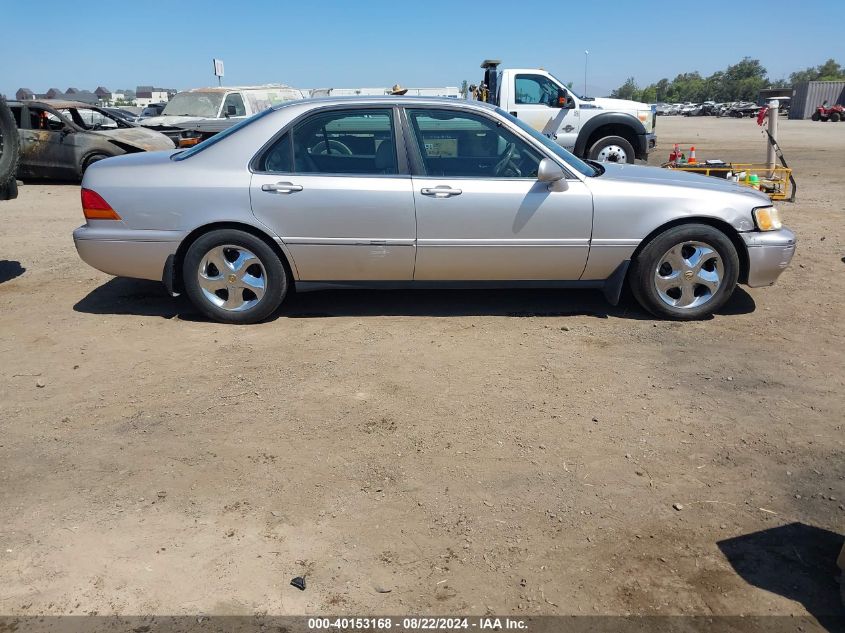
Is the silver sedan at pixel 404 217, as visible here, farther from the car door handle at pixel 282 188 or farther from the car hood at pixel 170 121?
the car hood at pixel 170 121

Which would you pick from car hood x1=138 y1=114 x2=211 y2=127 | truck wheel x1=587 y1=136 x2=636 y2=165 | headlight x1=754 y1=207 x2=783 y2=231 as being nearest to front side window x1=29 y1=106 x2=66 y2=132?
car hood x1=138 y1=114 x2=211 y2=127

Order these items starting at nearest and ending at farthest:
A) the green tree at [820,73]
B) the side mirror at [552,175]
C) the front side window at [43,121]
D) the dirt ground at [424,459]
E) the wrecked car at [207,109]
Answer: the dirt ground at [424,459]
the side mirror at [552,175]
the front side window at [43,121]
the wrecked car at [207,109]
the green tree at [820,73]

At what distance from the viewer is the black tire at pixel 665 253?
508cm

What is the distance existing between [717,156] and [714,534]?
19.3 m

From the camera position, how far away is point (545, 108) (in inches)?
530

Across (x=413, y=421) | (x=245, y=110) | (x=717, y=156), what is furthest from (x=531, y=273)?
(x=717, y=156)

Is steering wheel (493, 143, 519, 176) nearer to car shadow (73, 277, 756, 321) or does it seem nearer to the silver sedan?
the silver sedan

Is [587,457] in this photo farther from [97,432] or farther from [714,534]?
[97,432]

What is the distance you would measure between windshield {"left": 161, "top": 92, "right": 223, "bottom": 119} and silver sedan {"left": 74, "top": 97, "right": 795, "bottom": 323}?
39.3 ft

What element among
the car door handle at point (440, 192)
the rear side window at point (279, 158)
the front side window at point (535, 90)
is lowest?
the car door handle at point (440, 192)

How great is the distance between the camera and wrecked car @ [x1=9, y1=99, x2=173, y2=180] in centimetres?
1298

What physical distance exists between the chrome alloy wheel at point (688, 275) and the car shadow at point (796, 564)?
2566 millimetres

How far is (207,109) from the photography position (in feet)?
53.9

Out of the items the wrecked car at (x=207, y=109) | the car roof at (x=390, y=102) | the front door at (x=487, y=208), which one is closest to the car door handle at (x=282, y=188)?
the car roof at (x=390, y=102)
